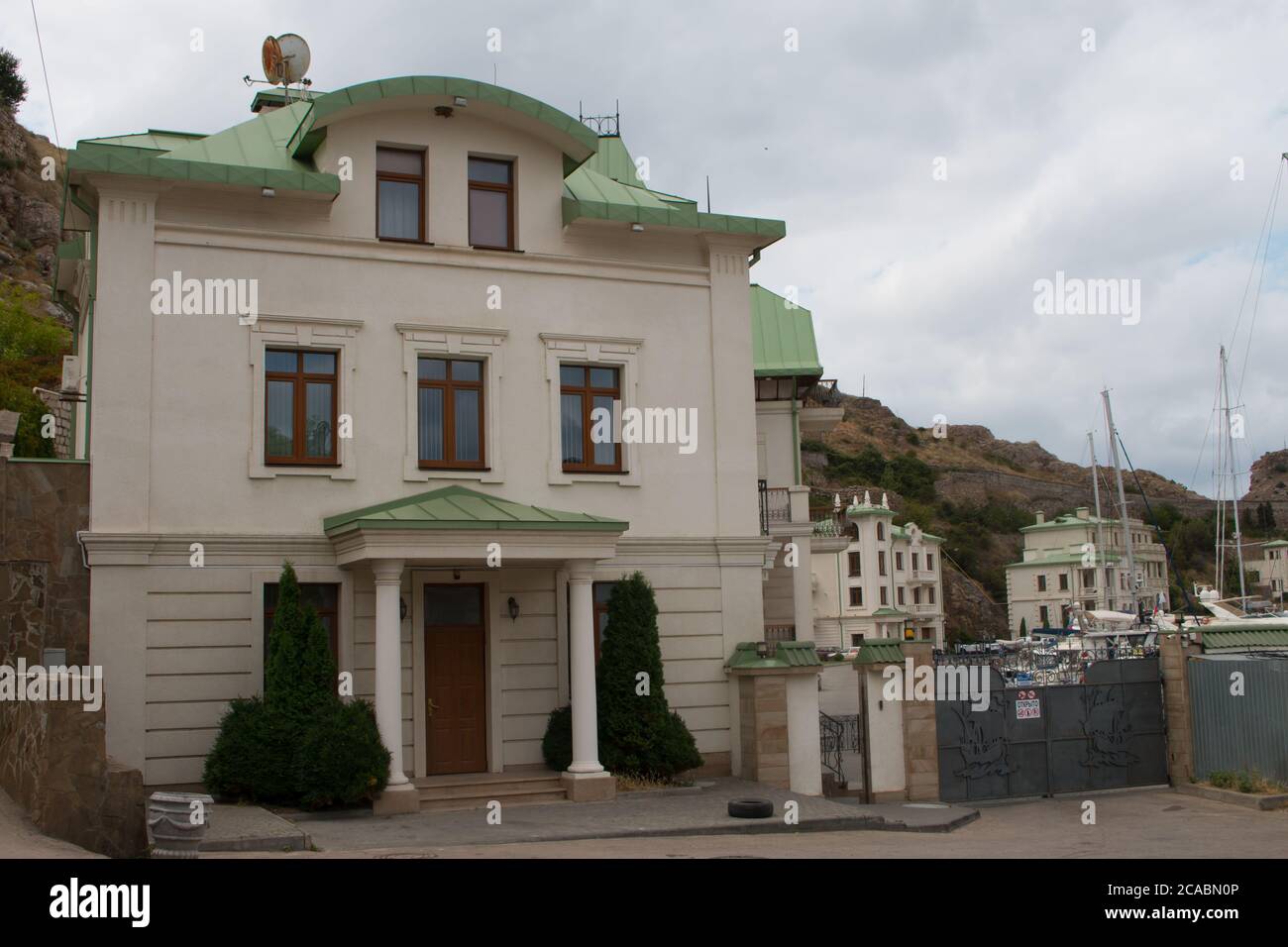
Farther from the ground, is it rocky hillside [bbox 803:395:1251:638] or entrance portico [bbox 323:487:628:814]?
rocky hillside [bbox 803:395:1251:638]

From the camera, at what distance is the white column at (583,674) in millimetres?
18844

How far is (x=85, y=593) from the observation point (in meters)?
17.7

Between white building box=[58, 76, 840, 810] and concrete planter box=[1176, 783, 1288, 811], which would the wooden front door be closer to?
white building box=[58, 76, 840, 810]

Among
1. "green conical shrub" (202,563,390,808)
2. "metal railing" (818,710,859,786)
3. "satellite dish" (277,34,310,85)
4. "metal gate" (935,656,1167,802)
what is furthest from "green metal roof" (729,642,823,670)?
"satellite dish" (277,34,310,85)

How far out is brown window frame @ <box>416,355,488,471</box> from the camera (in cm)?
1994

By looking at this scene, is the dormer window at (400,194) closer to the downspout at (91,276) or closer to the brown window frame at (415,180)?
the brown window frame at (415,180)

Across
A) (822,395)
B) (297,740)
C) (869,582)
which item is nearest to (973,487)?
(869,582)

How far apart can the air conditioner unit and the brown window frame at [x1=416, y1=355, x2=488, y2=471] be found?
7.35m

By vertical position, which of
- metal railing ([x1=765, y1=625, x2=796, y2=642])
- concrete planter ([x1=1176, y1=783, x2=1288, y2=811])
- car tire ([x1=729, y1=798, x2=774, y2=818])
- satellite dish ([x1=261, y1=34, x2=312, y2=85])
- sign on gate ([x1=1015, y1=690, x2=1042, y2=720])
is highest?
satellite dish ([x1=261, y1=34, x2=312, y2=85])

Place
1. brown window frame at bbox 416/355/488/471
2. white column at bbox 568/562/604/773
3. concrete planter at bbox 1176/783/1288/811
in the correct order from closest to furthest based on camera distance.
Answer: white column at bbox 568/562/604/773 < brown window frame at bbox 416/355/488/471 < concrete planter at bbox 1176/783/1288/811

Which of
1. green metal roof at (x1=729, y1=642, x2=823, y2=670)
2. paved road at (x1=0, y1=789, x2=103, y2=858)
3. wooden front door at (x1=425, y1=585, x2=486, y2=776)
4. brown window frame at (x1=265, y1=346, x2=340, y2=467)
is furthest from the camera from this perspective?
green metal roof at (x1=729, y1=642, x2=823, y2=670)

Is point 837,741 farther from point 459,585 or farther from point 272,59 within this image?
point 272,59
